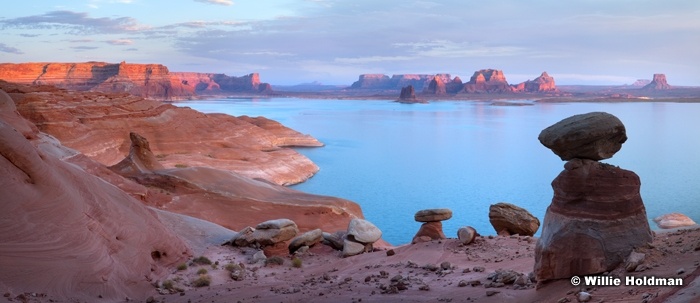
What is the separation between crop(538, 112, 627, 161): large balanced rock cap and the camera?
10.1 m

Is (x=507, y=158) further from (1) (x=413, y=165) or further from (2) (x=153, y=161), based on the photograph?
(2) (x=153, y=161)

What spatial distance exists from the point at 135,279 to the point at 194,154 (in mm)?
37823

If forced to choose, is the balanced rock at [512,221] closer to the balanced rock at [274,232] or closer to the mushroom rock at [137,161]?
the balanced rock at [274,232]

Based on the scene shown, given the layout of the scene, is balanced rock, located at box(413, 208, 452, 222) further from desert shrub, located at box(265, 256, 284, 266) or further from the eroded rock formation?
the eroded rock formation

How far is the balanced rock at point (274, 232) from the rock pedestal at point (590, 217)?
9.98 meters

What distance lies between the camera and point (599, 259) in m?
9.52

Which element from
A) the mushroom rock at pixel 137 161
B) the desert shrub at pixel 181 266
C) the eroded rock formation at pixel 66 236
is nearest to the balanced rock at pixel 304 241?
the eroded rock formation at pixel 66 236

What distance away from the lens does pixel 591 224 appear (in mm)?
9711

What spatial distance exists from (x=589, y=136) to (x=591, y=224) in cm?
146

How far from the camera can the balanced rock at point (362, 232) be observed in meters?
18.8

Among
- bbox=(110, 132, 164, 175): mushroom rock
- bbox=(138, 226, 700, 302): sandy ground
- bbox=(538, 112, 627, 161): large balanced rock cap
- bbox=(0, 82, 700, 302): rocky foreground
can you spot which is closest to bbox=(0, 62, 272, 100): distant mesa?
bbox=(110, 132, 164, 175): mushroom rock

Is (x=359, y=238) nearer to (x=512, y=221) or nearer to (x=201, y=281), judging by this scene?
(x=512, y=221)

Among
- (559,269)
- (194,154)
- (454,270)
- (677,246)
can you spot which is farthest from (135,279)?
(194,154)

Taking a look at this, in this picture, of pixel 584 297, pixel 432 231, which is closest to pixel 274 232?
pixel 432 231
